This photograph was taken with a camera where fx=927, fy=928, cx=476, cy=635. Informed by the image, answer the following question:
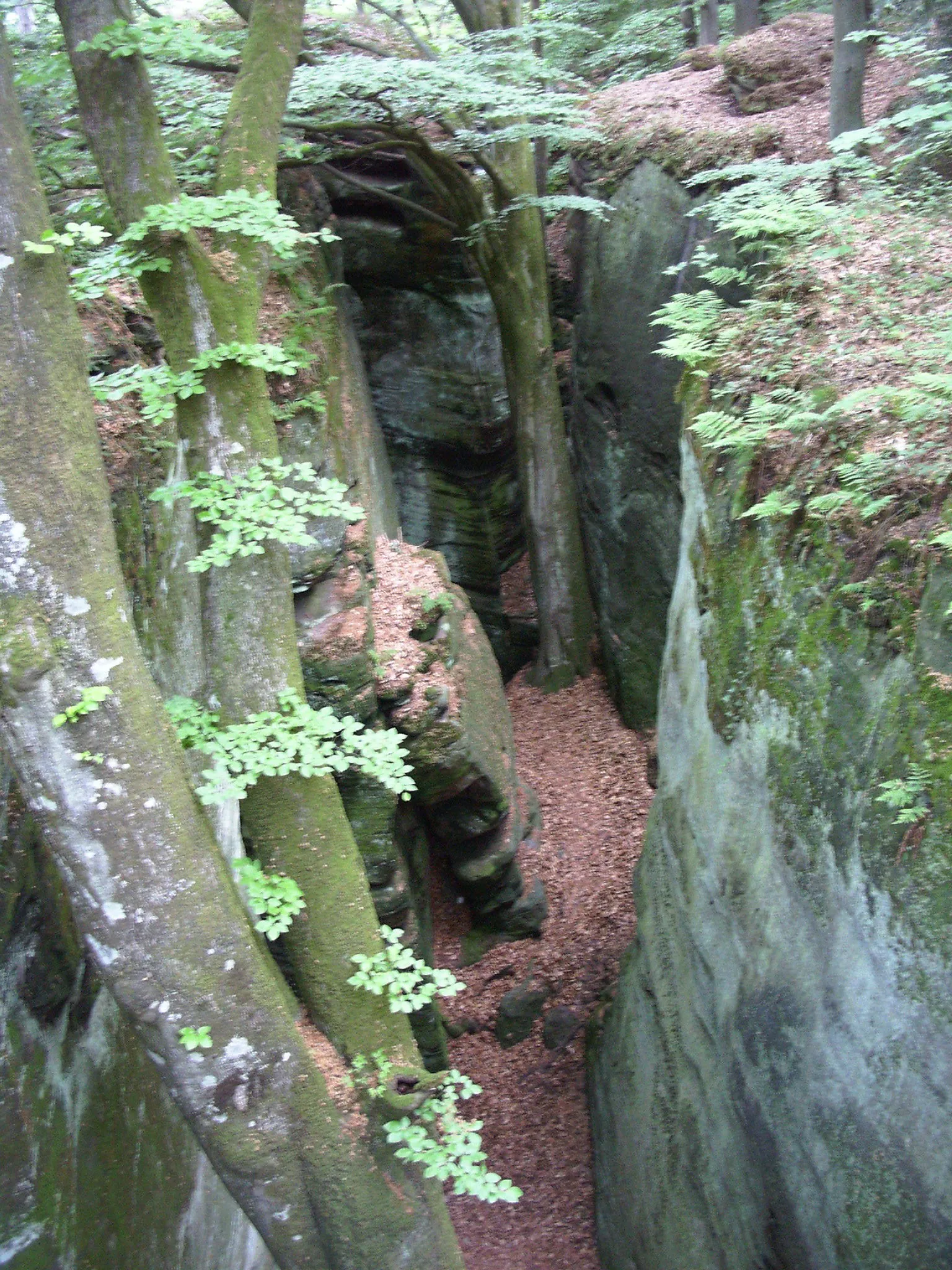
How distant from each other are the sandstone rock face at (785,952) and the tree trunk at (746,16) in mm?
11270

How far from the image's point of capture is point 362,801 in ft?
25.5

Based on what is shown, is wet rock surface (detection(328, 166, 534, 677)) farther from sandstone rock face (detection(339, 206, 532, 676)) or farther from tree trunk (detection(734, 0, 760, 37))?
tree trunk (detection(734, 0, 760, 37))

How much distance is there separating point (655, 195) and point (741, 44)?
327 cm

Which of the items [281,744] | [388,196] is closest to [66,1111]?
[281,744]

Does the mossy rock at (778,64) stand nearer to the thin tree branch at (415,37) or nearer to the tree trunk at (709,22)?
the tree trunk at (709,22)

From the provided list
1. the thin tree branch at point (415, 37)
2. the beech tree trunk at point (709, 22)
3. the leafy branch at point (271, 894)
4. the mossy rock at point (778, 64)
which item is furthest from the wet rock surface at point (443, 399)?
the leafy branch at point (271, 894)

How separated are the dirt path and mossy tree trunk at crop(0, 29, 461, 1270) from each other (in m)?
4.68

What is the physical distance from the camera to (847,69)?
332 inches

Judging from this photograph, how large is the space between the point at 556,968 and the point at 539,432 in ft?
22.1

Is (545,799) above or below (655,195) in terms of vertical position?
below

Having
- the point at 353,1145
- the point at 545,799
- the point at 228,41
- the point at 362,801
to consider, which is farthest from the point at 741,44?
the point at 353,1145

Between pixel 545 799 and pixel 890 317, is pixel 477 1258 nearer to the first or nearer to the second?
pixel 545 799

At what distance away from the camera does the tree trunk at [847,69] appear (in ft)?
26.8

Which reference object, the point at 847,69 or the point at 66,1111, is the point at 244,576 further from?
the point at 847,69
